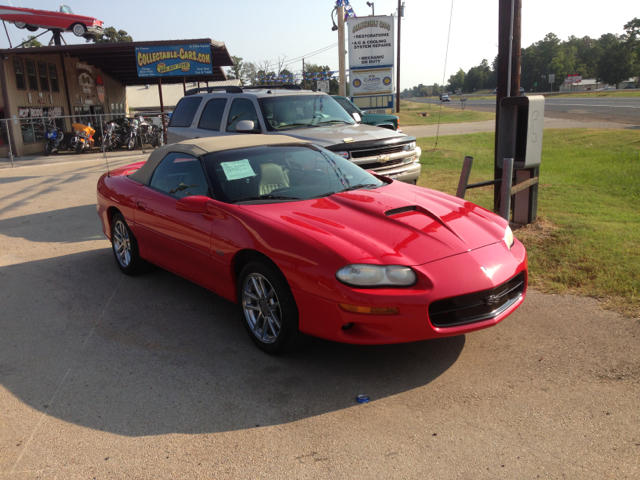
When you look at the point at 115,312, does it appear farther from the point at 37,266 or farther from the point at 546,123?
the point at 546,123

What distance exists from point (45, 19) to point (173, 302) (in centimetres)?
2723

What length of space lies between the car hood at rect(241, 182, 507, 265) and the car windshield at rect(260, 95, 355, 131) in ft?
14.6

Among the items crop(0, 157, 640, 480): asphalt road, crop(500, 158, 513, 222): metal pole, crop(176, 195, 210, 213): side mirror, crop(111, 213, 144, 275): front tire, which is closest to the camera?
crop(0, 157, 640, 480): asphalt road

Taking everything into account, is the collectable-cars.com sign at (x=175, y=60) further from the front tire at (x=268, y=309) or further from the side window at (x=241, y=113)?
the front tire at (x=268, y=309)

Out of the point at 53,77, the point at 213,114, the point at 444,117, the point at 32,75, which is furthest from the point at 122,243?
the point at 444,117

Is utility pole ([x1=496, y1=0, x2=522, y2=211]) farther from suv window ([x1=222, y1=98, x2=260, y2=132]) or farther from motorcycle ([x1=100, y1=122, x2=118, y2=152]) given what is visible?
motorcycle ([x1=100, y1=122, x2=118, y2=152])

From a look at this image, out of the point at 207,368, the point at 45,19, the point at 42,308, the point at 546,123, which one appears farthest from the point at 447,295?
the point at 45,19

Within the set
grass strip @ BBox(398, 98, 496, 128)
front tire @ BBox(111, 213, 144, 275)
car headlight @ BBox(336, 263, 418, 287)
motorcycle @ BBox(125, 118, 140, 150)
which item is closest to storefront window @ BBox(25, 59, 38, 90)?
motorcycle @ BBox(125, 118, 140, 150)

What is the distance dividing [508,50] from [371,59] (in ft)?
45.0

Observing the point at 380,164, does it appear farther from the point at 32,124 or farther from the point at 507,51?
the point at 32,124

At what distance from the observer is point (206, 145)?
5.17 metres

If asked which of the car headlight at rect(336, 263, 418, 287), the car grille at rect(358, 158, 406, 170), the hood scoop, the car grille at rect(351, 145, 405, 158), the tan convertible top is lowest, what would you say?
the car headlight at rect(336, 263, 418, 287)

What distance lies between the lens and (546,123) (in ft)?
84.3

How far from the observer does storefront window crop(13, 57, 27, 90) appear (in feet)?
76.8
